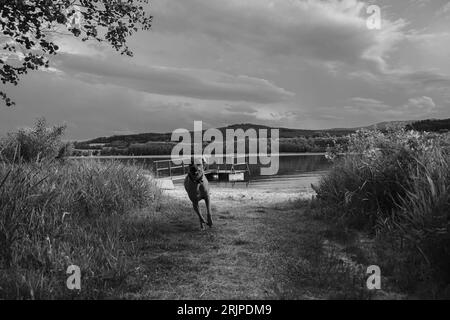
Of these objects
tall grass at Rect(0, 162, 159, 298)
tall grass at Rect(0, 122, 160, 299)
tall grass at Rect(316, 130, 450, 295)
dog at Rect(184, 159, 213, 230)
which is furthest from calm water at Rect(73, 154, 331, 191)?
tall grass at Rect(0, 162, 159, 298)

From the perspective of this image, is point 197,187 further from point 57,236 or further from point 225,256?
point 57,236

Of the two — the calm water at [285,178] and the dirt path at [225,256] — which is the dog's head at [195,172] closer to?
the dirt path at [225,256]

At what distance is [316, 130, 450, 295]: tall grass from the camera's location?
6098 mm

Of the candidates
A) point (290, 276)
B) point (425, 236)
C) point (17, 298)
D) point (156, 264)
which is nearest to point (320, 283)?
point (290, 276)

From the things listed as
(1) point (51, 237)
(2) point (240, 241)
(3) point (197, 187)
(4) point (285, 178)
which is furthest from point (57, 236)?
(4) point (285, 178)

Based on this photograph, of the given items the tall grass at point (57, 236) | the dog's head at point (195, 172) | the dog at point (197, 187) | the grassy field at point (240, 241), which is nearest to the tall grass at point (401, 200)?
the grassy field at point (240, 241)

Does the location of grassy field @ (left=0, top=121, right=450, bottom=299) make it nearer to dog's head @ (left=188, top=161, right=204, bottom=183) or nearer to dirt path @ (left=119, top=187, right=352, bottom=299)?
dirt path @ (left=119, top=187, right=352, bottom=299)

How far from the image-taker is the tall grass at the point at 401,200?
20.0 ft

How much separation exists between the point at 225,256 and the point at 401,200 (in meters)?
4.36

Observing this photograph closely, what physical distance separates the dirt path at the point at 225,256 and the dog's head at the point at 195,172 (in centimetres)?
126

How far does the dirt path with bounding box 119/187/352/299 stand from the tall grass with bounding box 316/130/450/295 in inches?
51.7

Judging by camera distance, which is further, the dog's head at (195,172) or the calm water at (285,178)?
the calm water at (285,178)

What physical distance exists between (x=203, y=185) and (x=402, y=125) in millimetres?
6822
